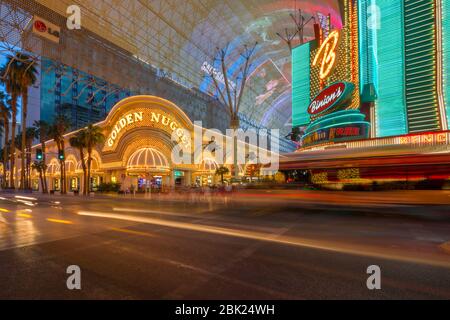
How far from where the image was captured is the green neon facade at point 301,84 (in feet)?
126

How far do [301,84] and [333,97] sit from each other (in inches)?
396

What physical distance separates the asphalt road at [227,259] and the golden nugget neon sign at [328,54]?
24895 mm

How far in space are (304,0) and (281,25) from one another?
852 cm

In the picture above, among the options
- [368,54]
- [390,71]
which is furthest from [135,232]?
[368,54]

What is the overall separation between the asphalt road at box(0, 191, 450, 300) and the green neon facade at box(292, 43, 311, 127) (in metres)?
28.5

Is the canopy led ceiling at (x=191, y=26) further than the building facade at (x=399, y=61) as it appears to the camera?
Yes

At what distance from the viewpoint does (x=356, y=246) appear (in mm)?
7547

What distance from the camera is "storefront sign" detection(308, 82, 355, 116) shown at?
2905cm

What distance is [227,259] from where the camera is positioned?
635 centimetres

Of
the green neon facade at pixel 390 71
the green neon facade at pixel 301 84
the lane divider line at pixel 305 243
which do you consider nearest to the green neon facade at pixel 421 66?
the green neon facade at pixel 390 71

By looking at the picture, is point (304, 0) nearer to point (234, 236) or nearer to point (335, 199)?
point (335, 199)

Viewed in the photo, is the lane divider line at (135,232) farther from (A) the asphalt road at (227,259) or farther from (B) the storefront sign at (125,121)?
(B) the storefront sign at (125,121)

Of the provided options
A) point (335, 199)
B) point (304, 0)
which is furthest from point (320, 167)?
point (304, 0)

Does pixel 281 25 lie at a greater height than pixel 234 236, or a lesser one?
greater
